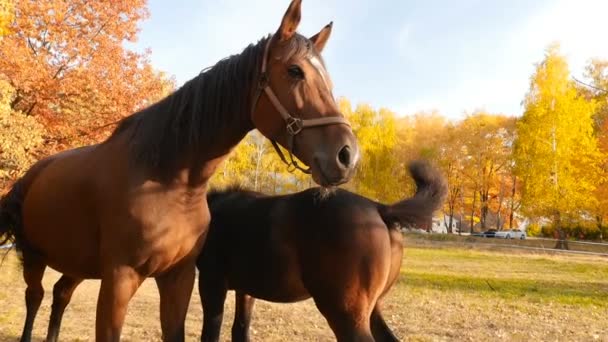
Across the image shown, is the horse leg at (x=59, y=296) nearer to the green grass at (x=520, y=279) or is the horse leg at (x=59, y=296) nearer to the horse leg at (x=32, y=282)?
the horse leg at (x=32, y=282)

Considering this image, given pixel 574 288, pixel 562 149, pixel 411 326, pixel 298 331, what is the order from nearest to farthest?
pixel 298 331
pixel 411 326
pixel 574 288
pixel 562 149

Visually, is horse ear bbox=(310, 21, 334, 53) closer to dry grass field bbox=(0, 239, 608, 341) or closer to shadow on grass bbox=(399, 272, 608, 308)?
dry grass field bbox=(0, 239, 608, 341)

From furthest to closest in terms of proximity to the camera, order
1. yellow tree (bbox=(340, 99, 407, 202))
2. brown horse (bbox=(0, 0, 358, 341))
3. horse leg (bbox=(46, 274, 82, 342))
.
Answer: yellow tree (bbox=(340, 99, 407, 202)) < horse leg (bbox=(46, 274, 82, 342)) < brown horse (bbox=(0, 0, 358, 341))

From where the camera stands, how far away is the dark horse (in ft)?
10.9

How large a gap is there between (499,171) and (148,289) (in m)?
37.6

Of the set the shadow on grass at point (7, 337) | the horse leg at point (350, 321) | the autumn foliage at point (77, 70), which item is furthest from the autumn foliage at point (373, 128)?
the shadow on grass at point (7, 337)

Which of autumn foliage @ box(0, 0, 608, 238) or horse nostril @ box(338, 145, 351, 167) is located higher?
autumn foliage @ box(0, 0, 608, 238)

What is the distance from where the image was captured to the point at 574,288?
1084cm

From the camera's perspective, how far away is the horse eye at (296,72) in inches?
93.6

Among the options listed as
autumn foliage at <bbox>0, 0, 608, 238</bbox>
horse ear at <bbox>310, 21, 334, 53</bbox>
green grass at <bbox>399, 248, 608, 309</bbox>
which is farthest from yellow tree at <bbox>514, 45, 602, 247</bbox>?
horse ear at <bbox>310, 21, 334, 53</bbox>

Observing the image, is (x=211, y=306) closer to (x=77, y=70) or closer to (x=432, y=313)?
(x=432, y=313)

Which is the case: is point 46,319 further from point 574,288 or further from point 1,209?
point 574,288

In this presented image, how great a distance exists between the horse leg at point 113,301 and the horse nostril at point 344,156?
1.29 metres

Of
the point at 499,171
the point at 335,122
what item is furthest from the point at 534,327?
the point at 499,171
